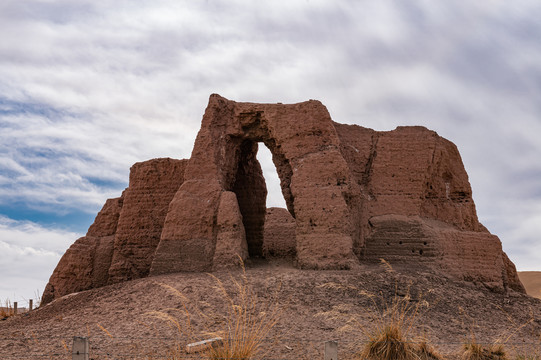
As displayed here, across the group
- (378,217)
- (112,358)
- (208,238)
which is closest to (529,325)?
(378,217)

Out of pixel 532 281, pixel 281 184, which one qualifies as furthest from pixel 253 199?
pixel 532 281

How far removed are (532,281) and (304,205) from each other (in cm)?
2352

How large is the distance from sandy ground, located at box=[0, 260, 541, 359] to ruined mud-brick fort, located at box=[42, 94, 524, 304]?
65 cm

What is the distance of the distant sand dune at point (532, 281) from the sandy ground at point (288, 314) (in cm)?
1802

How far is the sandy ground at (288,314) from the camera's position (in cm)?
718

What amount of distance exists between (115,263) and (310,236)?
5225mm

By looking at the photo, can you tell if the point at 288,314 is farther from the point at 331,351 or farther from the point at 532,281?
the point at 532,281

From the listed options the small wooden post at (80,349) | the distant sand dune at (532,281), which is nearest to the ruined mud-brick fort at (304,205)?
the small wooden post at (80,349)

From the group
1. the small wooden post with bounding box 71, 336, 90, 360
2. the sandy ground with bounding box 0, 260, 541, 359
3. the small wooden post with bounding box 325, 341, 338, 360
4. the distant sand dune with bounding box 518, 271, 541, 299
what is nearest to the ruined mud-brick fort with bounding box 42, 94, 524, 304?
the sandy ground with bounding box 0, 260, 541, 359

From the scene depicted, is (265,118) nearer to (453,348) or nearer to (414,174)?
(414,174)

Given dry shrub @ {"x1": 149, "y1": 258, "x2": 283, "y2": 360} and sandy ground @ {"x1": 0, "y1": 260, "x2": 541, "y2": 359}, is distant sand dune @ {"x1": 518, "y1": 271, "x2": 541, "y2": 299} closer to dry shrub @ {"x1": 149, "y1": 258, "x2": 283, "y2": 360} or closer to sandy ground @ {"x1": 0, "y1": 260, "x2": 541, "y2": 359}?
sandy ground @ {"x1": 0, "y1": 260, "x2": 541, "y2": 359}

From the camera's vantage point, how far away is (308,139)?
1147 centimetres

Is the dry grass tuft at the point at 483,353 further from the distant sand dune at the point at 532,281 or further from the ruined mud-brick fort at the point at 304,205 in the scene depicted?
the distant sand dune at the point at 532,281

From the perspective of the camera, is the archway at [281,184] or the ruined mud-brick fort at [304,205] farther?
the ruined mud-brick fort at [304,205]
